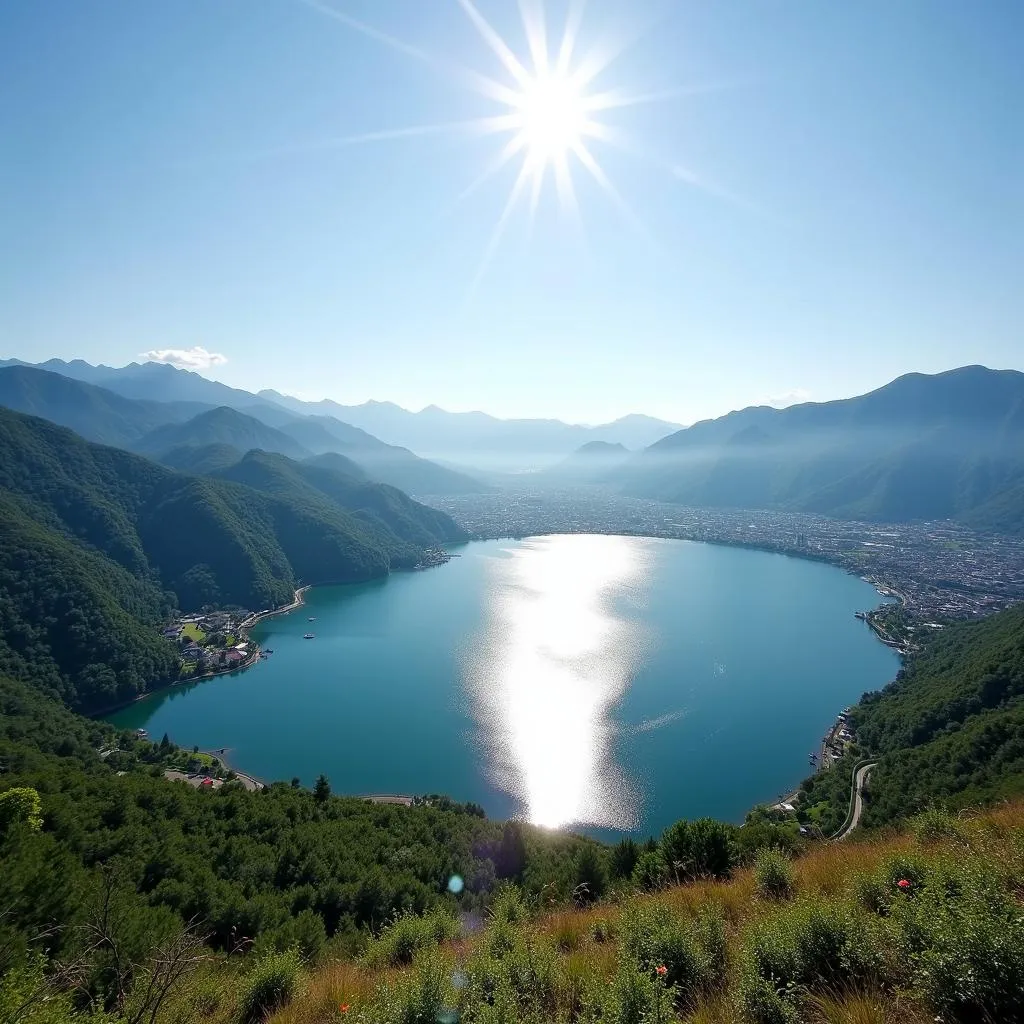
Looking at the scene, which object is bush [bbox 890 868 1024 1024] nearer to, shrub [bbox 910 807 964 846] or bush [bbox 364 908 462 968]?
shrub [bbox 910 807 964 846]

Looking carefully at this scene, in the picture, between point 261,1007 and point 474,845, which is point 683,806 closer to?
point 474,845

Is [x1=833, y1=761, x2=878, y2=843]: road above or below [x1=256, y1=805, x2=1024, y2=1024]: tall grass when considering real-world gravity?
below

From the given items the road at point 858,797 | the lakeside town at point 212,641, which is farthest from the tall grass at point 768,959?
the lakeside town at point 212,641

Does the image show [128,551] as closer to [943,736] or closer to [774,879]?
[774,879]

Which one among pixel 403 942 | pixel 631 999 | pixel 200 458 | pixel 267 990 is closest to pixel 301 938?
pixel 403 942

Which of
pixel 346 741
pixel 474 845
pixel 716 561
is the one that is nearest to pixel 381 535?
pixel 716 561

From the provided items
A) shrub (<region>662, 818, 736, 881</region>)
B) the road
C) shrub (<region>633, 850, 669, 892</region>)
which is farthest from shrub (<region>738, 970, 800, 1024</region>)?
the road
